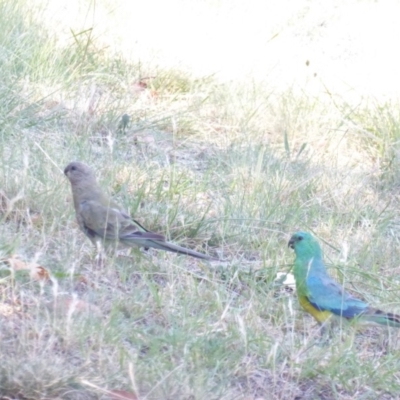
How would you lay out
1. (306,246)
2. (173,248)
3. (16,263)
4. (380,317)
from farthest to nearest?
(173,248) → (306,246) → (380,317) → (16,263)

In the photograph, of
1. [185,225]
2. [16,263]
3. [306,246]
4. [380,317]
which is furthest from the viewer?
[185,225]

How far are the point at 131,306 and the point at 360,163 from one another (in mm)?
3221

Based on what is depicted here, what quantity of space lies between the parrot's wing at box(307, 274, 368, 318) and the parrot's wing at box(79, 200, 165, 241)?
81cm

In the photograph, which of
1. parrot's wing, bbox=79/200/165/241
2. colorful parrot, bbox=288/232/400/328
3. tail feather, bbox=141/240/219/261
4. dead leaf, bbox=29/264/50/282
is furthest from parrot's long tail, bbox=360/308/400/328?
dead leaf, bbox=29/264/50/282

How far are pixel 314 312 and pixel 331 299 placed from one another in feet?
0.31

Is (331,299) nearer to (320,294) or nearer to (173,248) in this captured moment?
(320,294)

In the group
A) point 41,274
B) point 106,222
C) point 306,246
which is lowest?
point 41,274

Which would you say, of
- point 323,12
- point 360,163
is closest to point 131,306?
point 360,163

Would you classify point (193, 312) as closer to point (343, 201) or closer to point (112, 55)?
point (343, 201)

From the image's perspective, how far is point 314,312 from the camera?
Result: 3996 mm

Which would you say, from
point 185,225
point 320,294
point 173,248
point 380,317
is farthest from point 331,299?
point 185,225

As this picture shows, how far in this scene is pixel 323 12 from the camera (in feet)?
37.0

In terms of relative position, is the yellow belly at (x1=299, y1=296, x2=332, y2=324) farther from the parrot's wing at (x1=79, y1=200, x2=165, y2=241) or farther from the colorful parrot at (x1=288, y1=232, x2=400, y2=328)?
the parrot's wing at (x1=79, y1=200, x2=165, y2=241)

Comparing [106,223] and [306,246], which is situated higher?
[306,246]
